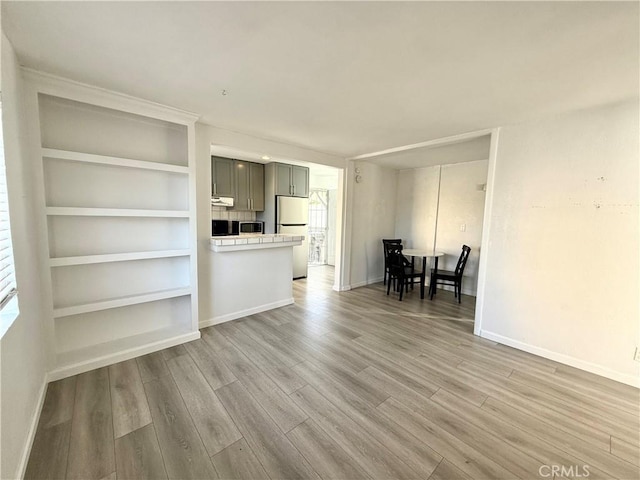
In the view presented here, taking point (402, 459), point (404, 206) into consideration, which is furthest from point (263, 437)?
point (404, 206)

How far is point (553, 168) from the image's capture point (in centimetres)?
262

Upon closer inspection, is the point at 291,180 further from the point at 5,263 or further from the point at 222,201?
the point at 5,263

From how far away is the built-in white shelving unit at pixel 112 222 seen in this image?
2.24 m

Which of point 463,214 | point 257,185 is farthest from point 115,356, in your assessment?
point 463,214

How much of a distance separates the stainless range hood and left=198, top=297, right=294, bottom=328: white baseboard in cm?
218

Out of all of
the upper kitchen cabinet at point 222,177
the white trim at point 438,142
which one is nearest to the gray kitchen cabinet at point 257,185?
the upper kitchen cabinet at point 222,177

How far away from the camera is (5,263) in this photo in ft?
4.79

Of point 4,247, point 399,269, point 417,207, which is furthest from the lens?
point 417,207

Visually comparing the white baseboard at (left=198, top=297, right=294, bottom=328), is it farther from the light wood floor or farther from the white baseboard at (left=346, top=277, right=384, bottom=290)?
the white baseboard at (left=346, top=277, right=384, bottom=290)

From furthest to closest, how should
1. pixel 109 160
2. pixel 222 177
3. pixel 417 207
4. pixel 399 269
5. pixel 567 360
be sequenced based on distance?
pixel 417 207
pixel 222 177
pixel 399 269
pixel 567 360
pixel 109 160

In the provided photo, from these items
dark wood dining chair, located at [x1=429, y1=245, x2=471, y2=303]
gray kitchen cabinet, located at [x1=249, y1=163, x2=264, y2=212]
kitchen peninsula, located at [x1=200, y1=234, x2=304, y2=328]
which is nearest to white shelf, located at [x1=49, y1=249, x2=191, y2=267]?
kitchen peninsula, located at [x1=200, y1=234, x2=304, y2=328]

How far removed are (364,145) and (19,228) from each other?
11.8 ft

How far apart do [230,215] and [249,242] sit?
7.72 ft

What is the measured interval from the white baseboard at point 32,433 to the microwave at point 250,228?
3494 mm
